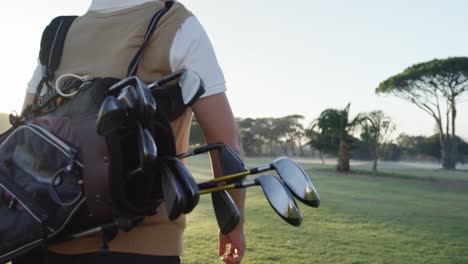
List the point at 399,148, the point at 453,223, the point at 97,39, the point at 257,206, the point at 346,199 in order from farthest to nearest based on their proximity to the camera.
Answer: the point at 399,148 < the point at 346,199 < the point at 257,206 < the point at 453,223 < the point at 97,39

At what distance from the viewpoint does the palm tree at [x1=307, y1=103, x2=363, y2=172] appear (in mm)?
27014

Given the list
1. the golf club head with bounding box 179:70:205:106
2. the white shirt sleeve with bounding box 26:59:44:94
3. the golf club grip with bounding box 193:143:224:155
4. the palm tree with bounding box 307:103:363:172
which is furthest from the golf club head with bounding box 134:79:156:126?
the palm tree with bounding box 307:103:363:172

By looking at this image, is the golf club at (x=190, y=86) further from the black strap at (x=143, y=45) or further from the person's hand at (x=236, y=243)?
the person's hand at (x=236, y=243)

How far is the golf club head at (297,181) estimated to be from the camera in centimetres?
123

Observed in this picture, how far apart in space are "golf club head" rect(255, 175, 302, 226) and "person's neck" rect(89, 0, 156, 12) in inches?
28.3

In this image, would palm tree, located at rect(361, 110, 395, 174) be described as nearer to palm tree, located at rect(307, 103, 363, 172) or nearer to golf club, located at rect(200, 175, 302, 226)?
palm tree, located at rect(307, 103, 363, 172)

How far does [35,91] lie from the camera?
1.78m

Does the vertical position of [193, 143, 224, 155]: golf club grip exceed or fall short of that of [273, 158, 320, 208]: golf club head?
it exceeds it

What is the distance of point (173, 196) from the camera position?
114cm

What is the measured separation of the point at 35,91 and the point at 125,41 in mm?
484

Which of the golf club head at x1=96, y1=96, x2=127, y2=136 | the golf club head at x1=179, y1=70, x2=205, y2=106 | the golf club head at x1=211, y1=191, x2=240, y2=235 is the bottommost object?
the golf club head at x1=211, y1=191, x2=240, y2=235

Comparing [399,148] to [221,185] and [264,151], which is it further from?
[221,185]

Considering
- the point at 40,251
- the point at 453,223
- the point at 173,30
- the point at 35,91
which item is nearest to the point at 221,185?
the point at 173,30

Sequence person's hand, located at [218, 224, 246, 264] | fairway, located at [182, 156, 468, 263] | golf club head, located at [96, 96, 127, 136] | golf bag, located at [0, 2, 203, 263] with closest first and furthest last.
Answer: golf club head, located at [96, 96, 127, 136] → golf bag, located at [0, 2, 203, 263] → person's hand, located at [218, 224, 246, 264] → fairway, located at [182, 156, 468, 263]
